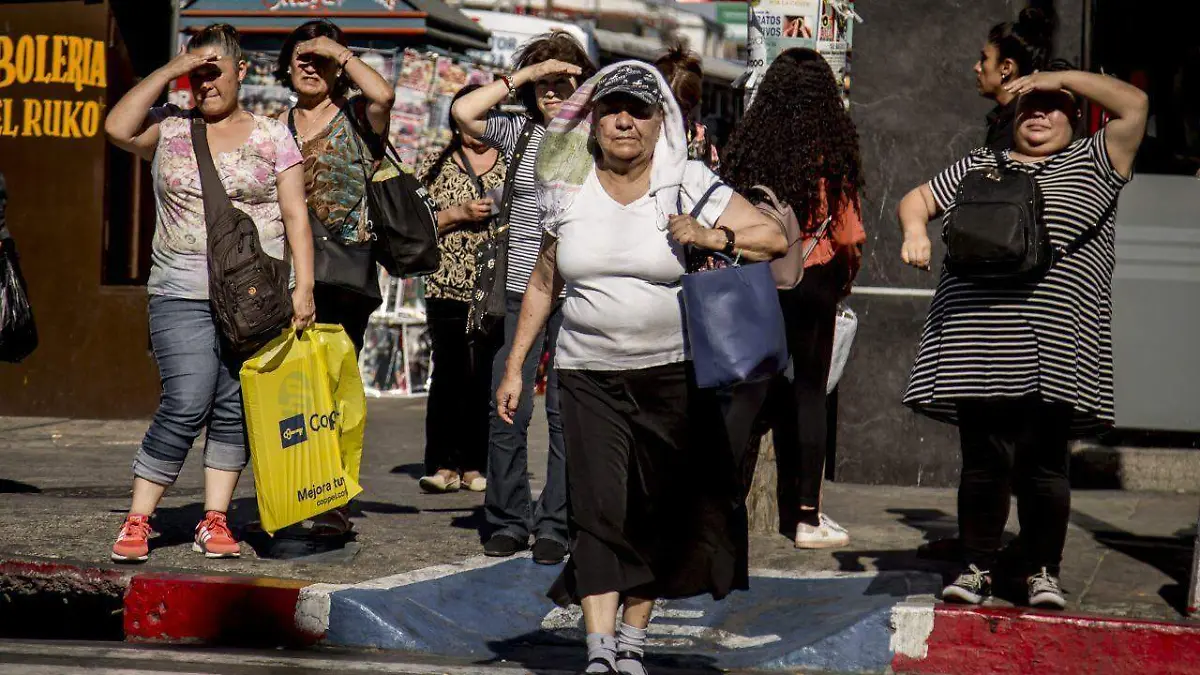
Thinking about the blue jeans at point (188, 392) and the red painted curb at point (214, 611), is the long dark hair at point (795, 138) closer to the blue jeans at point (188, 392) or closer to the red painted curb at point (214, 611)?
the blue jeans at point (188, 392)

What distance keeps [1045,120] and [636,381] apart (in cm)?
193

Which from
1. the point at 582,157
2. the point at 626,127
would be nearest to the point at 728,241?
the point at 626,127

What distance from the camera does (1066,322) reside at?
20.6ft

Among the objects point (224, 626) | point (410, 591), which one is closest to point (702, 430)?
point (410, 591)

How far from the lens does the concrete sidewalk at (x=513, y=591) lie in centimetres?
605

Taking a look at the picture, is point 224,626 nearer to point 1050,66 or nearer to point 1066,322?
point 1066,322

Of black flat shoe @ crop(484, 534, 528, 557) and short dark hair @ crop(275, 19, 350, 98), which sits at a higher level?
short dark hair @ crop(275, 19, 350, 98)

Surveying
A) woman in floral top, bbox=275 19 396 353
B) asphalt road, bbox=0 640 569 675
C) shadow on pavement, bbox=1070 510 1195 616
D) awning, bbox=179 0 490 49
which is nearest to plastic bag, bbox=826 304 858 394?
shadow on pavement, bbox=1070 510 1195 616

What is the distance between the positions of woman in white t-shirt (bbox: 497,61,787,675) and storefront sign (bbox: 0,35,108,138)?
22.5 ft

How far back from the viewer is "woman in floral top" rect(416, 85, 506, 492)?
29.3 ft

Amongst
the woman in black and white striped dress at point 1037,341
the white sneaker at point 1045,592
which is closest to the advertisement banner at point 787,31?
the woman in black and white striped dress at point 1037,341

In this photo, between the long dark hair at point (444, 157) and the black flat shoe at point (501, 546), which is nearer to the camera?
the black flat shoe at point (501, 546)

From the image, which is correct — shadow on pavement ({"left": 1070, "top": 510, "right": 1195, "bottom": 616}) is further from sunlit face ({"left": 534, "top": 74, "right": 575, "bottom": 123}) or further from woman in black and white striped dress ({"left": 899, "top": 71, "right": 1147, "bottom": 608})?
sunlit face ({"left": 534, "top": 74, "right": 575, "bottom": 123})

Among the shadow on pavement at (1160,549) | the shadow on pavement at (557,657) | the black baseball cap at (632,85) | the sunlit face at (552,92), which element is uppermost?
the sunlit face at (552,92)
